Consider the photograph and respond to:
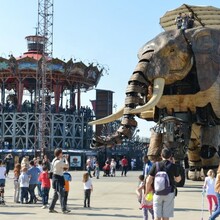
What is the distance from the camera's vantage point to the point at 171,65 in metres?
16.8

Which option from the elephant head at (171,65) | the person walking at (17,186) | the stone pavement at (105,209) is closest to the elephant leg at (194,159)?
the elephant head at (171,65)

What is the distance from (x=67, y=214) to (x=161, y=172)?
4090 millimetres

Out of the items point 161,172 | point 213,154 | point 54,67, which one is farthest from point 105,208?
point 54,67

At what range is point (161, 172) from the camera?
8.30m

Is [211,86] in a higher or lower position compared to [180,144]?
higher

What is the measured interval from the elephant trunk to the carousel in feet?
120

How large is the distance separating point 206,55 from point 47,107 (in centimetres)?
3994

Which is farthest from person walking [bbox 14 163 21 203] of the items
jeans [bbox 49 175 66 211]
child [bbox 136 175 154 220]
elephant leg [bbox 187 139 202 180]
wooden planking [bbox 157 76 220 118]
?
elephant leg [bbox 187 139 202 180]

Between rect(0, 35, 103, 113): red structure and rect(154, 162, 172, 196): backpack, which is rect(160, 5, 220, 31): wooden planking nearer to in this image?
rect(154, 162, 172, 196): backpack

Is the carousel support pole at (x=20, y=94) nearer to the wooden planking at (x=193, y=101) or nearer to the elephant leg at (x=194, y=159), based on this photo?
the elephant leg at (x=194, y=159)

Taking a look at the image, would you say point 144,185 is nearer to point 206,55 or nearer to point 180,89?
point 180,89

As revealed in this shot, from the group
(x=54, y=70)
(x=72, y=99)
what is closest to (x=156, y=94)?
(x=54, y=70)

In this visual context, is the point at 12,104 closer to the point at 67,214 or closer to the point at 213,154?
the point at 213,154

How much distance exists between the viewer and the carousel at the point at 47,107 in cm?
5444
